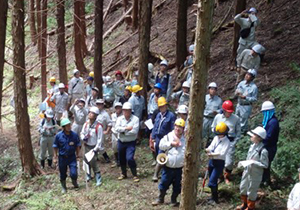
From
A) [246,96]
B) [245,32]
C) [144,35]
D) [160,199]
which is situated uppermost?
[245,32]

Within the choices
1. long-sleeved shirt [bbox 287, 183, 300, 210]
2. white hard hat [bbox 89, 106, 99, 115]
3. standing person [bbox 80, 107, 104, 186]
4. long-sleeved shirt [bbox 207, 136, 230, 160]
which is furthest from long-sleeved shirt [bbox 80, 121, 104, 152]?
long-sleeved shirt [bbox 287, 183, 300, 210]

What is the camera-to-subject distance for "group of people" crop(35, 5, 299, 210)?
785 centimetres

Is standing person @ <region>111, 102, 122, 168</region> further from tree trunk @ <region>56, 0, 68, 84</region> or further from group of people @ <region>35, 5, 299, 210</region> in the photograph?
tree trunk @ <region>56, 0, 68, 84</region>

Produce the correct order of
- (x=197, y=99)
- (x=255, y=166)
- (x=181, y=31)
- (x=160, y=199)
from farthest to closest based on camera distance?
1. (x=181, y=31)
2. (x=160, y=199)
3. (x=255, y=166)
4. (x=197, y=99)

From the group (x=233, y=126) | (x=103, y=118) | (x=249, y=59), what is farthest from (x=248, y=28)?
(x=103, y=118)

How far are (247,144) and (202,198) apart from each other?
2.33m

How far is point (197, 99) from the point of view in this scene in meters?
5.46

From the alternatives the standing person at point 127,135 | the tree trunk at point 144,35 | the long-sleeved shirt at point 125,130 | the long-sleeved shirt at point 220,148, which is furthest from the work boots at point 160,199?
the tree trunk at point 144,35

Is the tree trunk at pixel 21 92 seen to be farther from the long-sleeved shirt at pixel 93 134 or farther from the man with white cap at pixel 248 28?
the man with white cap at pixel 248 28

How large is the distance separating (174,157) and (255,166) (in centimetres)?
168

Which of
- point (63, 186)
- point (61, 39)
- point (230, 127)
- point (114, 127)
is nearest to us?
point (230, 127)

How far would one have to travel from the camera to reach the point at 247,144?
993cm

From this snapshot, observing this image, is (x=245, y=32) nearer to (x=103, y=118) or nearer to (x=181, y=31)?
(x=181, y=31)

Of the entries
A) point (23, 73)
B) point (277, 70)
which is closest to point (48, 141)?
point (23, 73)
